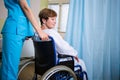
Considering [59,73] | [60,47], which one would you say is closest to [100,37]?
[60,47]

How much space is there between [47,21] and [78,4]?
58 cm

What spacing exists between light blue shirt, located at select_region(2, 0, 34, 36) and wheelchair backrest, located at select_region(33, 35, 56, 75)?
0.48ft

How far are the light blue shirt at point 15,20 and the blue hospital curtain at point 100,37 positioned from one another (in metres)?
0.78

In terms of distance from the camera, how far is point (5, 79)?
134 cm

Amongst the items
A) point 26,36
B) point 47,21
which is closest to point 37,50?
point 26,36

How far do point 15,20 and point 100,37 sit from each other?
38.0 inches

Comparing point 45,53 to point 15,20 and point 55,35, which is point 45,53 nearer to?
point 55,35

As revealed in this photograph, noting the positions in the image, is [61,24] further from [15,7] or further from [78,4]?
[15,7]

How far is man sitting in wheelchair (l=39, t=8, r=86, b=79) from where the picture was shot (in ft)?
4.91

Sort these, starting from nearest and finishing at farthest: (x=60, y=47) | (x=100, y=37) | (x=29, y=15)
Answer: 1. (x=29, y=15)
2. (x=60, y=47)
3. (x=100, y=37)

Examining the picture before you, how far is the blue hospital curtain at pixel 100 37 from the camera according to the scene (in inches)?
73.9

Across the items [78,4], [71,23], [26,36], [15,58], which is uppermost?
[78,4]

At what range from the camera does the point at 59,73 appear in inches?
54.9

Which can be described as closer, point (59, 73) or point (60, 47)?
point (59, 73)
